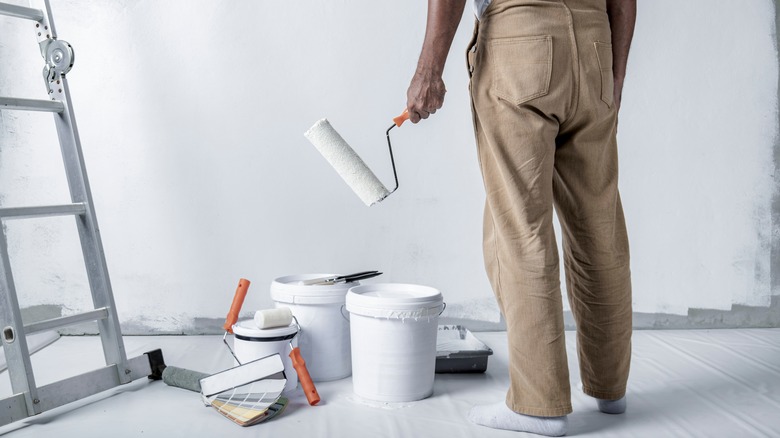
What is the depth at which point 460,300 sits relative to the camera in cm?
264

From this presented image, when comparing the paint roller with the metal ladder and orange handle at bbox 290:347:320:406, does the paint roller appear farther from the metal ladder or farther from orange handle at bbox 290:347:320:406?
the metal ladder

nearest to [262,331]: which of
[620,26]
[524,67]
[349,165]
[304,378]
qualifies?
[304,378]

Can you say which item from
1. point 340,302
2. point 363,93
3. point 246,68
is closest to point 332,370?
point 340,302

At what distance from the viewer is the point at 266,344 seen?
185 cm

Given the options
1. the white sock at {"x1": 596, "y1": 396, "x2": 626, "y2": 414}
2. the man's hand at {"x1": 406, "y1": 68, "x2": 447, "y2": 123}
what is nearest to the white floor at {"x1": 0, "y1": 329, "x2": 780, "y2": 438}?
the white sock at {"x1": 596, "y1": 396, "x2": 626, "y2": 414}

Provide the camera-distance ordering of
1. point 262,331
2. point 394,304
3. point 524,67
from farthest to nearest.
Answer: point 262,331
point 394,304
point 524,67

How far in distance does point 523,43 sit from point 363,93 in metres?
1.23

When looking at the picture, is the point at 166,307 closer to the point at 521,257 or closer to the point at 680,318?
the point at 521,257

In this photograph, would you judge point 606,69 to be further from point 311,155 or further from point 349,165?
point 311,155

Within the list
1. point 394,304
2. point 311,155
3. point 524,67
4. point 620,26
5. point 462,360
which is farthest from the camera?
point 311,155

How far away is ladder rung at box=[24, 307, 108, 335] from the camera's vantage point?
1.69 m

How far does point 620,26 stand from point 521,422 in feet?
3.49

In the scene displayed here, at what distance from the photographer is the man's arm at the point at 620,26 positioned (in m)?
1.59

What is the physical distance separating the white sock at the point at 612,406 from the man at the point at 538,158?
23cm
